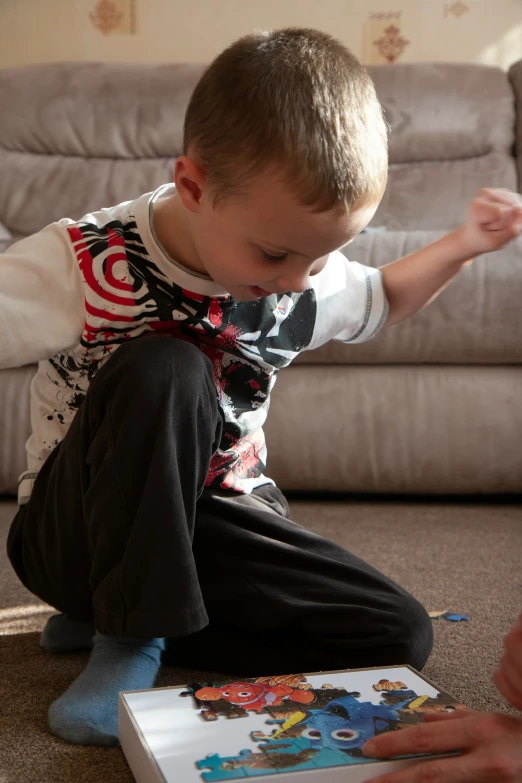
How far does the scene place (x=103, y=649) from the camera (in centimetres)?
77

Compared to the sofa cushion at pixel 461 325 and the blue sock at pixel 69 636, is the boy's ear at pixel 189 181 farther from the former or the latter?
the sofa cushion at pixel 461 325

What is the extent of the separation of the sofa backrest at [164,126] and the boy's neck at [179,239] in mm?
1266

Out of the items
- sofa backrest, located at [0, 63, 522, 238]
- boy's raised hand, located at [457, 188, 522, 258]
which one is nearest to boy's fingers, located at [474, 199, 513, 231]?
boy's raised hand, located at [457, 188, 522, 258]

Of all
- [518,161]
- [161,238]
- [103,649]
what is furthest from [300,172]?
[518,161]

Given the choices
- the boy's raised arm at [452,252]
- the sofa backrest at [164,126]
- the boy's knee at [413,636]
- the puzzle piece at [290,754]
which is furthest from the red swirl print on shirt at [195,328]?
the sofa backrest at [164,126]

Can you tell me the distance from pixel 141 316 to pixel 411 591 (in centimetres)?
49

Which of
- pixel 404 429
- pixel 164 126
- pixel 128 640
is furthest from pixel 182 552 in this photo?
pixel 164 126

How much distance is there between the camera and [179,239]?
33.0 inches

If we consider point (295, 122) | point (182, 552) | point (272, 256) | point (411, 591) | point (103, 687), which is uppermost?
point (295, 122)

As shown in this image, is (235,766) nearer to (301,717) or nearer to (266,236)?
(301,717)

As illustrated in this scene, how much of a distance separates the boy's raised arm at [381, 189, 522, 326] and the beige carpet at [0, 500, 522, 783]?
34 centimetres

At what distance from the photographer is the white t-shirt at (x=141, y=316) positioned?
0.80 m

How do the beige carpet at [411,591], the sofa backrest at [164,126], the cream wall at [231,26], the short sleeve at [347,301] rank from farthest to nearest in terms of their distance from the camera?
the cream wall at [231,26] → the sofa backrest at [164,126] → the short sleeve at [347,301] → the beige carpet at [411,591]

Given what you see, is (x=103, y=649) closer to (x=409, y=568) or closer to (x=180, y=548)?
(x=180, y=548)
